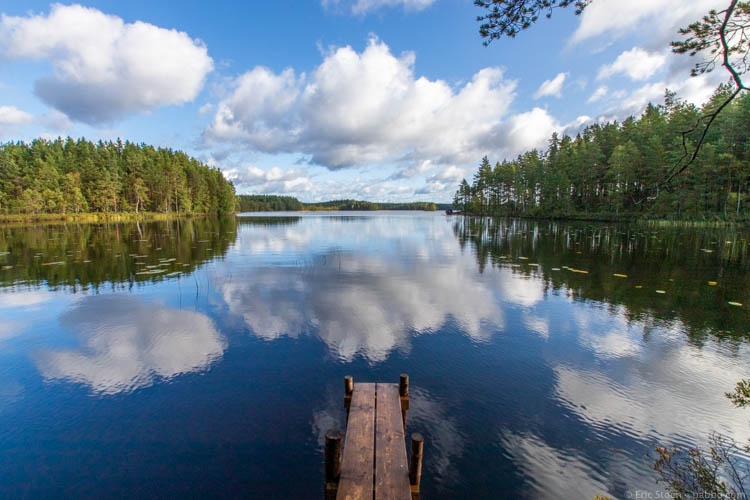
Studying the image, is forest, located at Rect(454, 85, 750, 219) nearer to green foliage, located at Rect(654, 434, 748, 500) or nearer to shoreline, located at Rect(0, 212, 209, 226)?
green foliage, located at Rect(654, 434, 748, 500)

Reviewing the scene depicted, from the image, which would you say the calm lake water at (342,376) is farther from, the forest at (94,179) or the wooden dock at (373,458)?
the forest at (94,179)

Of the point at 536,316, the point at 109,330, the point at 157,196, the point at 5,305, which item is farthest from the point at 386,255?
the point at 157,196

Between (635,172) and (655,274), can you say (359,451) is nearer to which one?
(655,274)

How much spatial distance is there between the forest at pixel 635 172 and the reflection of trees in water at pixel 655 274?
16.9 ft

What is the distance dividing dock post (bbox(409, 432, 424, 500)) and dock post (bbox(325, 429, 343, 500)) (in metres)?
0.92

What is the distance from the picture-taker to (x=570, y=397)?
22.0ft

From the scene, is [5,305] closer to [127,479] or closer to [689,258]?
[127,479]

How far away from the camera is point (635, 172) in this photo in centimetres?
5628

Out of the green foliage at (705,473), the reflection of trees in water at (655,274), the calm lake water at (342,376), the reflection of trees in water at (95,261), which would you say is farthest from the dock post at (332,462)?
the reflection of trees in water at (95,261)

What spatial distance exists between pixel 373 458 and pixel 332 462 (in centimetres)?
61

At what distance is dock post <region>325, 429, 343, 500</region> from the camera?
3.80 metres

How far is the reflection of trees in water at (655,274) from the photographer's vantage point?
11219 millimetres

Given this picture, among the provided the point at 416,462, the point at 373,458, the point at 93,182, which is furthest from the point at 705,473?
the point at 93,182

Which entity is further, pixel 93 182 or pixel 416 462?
pixel 93 182
